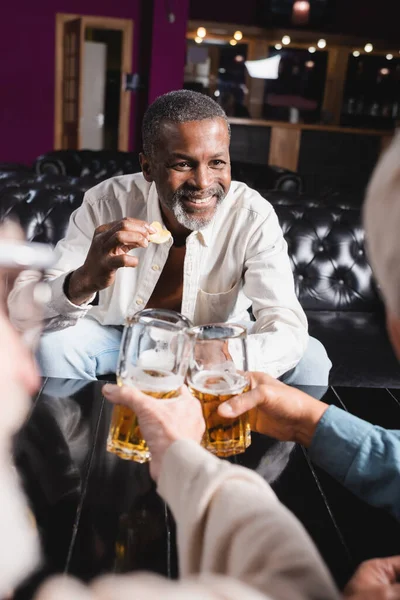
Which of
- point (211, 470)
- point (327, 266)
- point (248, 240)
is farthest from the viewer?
point (327, 266)

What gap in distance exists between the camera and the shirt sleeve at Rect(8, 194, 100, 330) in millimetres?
1906

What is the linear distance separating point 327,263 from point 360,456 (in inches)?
72.6

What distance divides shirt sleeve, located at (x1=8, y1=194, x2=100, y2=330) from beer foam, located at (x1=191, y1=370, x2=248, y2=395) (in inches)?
33.3

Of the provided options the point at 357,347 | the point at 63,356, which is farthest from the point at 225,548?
the point at 357,347

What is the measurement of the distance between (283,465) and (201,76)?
9259 millimetres

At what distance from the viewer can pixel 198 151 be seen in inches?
77.8

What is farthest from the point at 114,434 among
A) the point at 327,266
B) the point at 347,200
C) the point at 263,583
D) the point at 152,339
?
the point at 347,200

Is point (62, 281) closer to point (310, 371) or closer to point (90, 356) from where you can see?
point (90, 356)

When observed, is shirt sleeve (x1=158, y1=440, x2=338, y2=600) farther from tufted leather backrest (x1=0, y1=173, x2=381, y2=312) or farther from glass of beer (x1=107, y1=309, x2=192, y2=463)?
tufted leather backrest (x1=0, y1=173, x2=381, y2=312)

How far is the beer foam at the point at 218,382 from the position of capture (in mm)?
1122

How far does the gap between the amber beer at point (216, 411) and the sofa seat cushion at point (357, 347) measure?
1.20 meters

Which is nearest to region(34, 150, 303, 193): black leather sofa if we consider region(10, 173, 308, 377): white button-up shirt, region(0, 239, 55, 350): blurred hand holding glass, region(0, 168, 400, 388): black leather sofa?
region(0, 168, 400, 388): black leather sofa

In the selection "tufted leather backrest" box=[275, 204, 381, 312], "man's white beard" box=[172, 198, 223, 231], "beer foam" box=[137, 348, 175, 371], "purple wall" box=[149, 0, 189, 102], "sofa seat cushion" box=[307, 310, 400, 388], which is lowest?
"sofa seat cushion" box=[307, 310, 400, 388]

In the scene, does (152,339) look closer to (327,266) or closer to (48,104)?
(327,266)
